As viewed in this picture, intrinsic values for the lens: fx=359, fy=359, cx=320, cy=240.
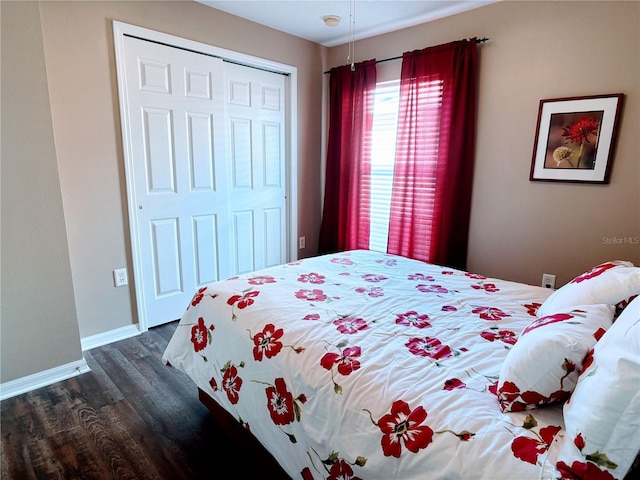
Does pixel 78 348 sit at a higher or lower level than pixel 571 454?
lower

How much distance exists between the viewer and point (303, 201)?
12.7 ft

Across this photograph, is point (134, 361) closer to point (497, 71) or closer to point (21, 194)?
point (21, 194)

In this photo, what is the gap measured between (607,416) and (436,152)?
257 cm

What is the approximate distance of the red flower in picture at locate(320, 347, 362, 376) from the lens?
1154 millimetres

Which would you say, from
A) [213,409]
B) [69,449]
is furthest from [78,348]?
[213,409]

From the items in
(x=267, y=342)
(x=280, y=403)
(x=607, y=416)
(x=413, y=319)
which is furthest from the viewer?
(x=413, y=319)

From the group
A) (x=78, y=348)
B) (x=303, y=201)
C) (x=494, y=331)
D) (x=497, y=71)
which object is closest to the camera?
(x=494, y=331)

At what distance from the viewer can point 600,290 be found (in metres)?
1.27

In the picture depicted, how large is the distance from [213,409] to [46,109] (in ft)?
5.95

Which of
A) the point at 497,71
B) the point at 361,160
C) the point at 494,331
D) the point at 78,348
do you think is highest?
the point at 497,71

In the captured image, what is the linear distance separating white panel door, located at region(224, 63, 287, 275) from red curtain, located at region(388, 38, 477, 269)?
118cm

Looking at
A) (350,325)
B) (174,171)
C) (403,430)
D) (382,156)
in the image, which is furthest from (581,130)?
(174,171)

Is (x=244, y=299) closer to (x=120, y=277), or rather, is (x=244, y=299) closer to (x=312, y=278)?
(x=312, y=278)

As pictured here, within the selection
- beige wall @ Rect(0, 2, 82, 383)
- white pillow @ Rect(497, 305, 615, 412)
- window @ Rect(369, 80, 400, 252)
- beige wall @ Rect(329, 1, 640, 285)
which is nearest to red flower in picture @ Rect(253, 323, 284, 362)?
white pillow @ Rect(497, 305, 615, 412)
